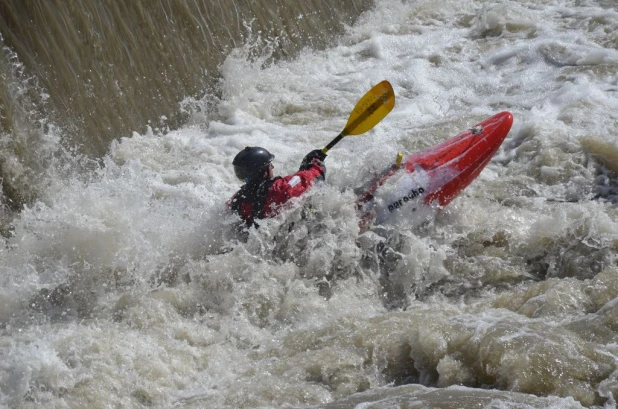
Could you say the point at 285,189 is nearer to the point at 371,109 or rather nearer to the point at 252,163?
the point at 252,163

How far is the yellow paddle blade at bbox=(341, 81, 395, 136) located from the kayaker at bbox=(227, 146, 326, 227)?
1000 millimetres

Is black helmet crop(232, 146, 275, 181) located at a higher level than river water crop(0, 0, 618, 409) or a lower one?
higher

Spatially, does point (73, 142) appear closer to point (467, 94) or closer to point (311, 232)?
point (311, 232)

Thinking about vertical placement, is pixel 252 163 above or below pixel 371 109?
above

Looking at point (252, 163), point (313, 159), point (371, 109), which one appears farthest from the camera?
point (371, 109)

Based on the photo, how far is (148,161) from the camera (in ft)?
21.1

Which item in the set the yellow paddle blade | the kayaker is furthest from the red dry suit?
the yellow paddle blade

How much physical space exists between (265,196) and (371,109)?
1.37 metres

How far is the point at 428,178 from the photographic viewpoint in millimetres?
5391

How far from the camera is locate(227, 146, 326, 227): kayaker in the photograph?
4953mm

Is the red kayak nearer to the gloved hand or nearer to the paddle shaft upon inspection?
the gloved hand

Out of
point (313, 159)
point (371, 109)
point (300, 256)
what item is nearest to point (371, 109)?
point (371, 109)

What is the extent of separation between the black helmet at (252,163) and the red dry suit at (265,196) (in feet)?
0.21

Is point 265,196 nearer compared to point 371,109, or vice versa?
point 265,196
